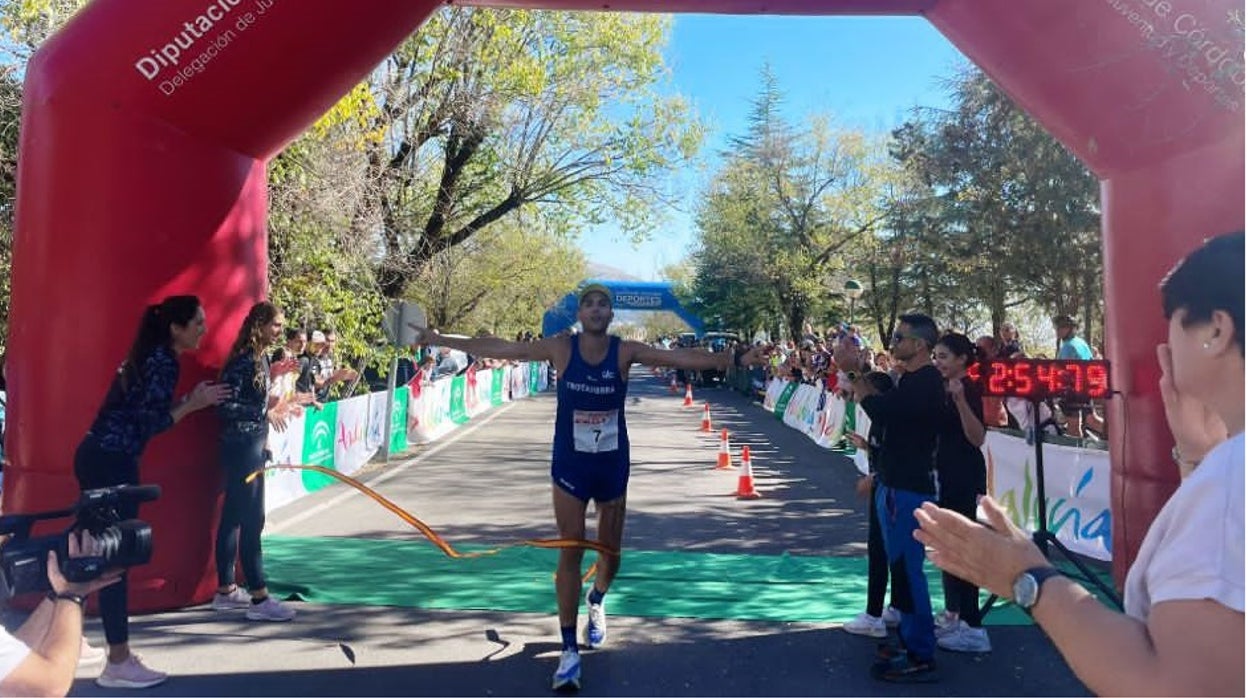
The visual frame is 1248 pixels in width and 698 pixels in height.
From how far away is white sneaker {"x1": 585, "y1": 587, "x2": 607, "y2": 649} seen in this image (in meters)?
4.75

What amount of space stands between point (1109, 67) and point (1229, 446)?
4.14 metres

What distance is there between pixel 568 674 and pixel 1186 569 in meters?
3.25

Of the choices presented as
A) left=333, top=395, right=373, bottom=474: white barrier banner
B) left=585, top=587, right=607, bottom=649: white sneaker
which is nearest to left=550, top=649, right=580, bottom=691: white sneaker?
left=585, top=587, right=607, bottom=649: white sneaker

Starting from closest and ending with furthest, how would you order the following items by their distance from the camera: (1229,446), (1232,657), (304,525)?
(1232,657), (1229,446), (304,525)

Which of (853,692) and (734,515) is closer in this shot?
(853,692)

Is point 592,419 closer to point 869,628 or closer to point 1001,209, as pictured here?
point 869,628

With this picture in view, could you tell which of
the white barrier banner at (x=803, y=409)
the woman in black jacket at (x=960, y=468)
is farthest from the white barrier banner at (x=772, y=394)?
the woman in black jacket at (x=960, y=468)

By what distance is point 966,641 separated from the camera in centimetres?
471

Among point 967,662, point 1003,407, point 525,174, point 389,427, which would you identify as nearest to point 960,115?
point 525,174

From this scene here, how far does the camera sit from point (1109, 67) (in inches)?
188

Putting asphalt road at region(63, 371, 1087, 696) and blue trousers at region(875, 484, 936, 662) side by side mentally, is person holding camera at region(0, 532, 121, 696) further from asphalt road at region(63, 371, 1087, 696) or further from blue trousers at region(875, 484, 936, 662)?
blue trousers at region(875, 484, 936, 662)

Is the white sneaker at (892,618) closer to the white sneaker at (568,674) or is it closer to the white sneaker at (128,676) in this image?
the white sneaker at (568,674)

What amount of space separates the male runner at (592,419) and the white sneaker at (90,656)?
2.27m

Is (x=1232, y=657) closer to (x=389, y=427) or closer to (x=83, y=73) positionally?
(x=83, y=73)
